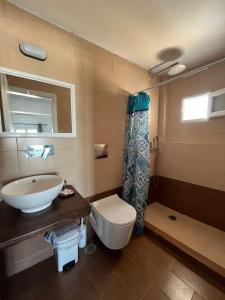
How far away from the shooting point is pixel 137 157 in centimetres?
178

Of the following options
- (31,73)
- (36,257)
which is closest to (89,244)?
(36,257)

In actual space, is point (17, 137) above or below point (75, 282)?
above

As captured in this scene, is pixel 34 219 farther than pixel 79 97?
No

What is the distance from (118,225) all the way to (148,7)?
1.92 metres

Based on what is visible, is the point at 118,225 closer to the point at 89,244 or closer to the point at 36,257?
the point at 89,244

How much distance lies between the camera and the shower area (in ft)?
5.49

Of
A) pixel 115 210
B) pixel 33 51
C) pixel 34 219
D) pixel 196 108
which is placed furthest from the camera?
pixel 196 108

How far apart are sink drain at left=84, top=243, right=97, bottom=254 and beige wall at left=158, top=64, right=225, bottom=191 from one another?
4.98ft

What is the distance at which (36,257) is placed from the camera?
1386mm

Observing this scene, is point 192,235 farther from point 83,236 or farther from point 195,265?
point 83,236

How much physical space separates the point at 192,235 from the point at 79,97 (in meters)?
2.14

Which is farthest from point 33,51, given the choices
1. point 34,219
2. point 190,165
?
point 190,165

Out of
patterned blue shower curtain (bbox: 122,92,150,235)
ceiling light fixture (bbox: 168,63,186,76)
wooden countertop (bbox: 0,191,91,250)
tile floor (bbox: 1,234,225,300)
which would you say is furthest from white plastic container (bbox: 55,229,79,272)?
ceiling light fixture (bbox: 168,63,186,76)

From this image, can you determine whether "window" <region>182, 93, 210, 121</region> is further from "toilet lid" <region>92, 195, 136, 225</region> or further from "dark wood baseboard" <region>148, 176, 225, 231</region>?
"toilet lid" <region>92, 195, 136, 225</region>
